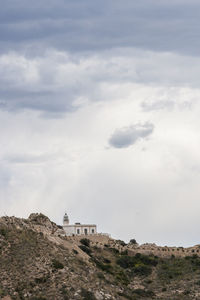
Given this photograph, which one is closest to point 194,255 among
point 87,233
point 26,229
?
point 87,233

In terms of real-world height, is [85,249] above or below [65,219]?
below

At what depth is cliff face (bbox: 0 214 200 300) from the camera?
367 ft

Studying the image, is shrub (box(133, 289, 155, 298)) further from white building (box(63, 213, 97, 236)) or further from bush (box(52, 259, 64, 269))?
white building (box(63, 213, 97, 236))

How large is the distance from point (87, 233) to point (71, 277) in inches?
2110

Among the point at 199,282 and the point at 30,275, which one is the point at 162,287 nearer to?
the point at 199,282

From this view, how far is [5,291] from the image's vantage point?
108938mm

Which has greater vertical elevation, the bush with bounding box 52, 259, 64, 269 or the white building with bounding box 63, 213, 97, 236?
the white building with bounding box 63, 213, 97, 236

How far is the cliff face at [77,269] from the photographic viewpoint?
367 ft

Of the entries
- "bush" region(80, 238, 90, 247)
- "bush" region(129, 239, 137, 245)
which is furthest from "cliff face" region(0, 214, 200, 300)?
"bush" region(129, 239, 137, 245)

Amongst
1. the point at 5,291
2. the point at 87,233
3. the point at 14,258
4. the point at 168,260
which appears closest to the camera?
the point at 5,291

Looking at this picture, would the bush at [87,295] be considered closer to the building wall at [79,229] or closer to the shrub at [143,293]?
the shrub at [143,293]

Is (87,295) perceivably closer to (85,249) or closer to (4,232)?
(4,232)

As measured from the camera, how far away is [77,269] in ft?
395

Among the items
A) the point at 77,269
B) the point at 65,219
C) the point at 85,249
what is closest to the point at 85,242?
the point at 85,249
